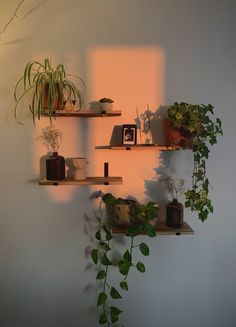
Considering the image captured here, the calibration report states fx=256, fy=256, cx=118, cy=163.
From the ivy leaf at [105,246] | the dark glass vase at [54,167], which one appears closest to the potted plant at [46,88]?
the dark glass vase at [54,167]

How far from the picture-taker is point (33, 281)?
171 cm

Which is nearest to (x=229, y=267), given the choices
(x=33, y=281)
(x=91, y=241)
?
(x=91, y=241)

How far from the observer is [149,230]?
1.44 m

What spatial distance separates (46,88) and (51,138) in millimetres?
310

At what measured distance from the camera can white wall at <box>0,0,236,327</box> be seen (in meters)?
1.61

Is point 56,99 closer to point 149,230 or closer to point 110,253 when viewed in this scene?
point 149,230

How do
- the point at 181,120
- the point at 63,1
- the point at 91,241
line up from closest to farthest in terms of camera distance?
the point at 181,120 < the point at 63,1 < the point at 91,241

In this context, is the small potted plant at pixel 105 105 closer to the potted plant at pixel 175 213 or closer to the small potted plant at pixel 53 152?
the small potted plant at pixel 53 152

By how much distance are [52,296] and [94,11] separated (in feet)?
6.14

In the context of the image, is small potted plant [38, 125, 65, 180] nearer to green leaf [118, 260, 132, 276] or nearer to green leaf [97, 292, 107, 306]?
green leaf [118, 260, 132, 276]

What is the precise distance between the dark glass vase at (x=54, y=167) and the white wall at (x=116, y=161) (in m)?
0.13

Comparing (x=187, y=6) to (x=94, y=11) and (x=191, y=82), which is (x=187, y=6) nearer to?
(x=191, y=82)

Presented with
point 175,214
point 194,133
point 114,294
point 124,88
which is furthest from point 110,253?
point 124,88

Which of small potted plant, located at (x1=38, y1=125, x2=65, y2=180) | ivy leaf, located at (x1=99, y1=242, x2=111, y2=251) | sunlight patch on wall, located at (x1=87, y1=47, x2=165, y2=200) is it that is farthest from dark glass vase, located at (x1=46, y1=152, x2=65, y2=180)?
ivy leaf, located at (x1=99, y1=242, x2=111, y2=251)
